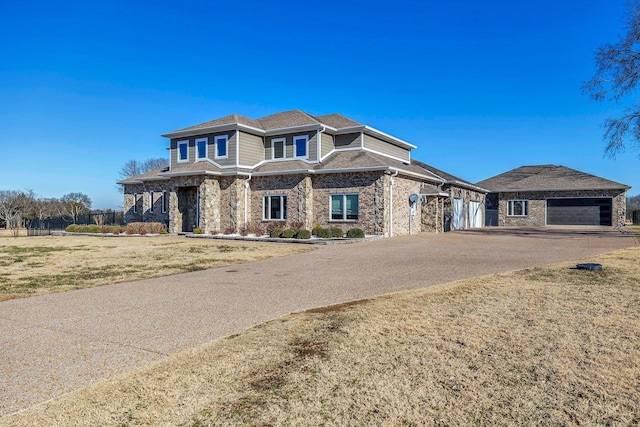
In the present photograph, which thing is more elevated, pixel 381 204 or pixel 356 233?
pixel 381 204

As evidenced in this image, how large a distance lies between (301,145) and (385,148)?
5.65 meters

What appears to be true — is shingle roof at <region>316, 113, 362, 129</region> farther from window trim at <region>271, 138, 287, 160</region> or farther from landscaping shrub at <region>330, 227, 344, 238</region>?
landscaping shrub at <region>330, 227, 344, 238</region>

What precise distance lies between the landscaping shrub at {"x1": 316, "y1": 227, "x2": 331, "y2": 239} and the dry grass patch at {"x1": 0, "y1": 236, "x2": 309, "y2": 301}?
3.75 metres

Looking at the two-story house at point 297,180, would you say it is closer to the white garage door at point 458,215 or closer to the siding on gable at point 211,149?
the siding on gable at point 211,149

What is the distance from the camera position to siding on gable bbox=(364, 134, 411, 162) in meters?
24.6

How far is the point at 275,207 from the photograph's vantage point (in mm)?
23203

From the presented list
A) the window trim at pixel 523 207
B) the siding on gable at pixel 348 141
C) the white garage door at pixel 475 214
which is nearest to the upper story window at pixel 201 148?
the siding on gable at pixel 348 141

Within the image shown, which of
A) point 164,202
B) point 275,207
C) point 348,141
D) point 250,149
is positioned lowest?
point 275,207

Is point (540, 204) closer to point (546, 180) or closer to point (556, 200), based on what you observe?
point (556, 200)

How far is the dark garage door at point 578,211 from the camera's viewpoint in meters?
32.8

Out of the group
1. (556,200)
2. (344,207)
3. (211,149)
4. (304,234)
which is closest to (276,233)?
(304,234)

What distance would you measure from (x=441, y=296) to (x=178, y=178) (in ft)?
65.9

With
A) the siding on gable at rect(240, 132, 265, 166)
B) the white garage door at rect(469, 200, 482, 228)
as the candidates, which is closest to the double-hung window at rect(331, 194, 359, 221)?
the siding on gable at rect(240, 132, 265, 166)

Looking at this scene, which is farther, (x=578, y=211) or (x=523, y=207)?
(x=523, y=207)
